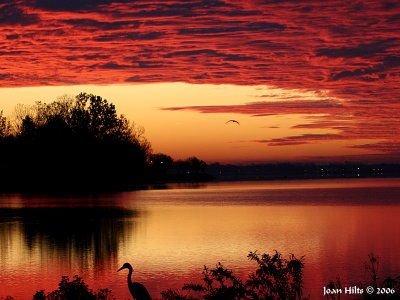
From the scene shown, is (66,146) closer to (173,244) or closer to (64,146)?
(64,146)

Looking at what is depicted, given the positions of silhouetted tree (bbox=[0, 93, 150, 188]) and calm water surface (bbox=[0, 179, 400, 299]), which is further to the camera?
silhouetted tree (bbox=[0, 93, 150, 188])

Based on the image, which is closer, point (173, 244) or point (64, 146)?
point (173, 244)

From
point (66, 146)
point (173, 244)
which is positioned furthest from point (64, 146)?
point (173, 244)

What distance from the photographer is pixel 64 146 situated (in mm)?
124875

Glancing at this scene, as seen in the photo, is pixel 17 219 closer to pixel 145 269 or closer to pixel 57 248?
pixel 57 248

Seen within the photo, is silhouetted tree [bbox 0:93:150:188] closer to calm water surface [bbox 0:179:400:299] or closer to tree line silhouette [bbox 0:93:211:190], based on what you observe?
tree line silhouette [bbox 0:93:211:190]

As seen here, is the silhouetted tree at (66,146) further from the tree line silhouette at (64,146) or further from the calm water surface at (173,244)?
the calm water surface at (173,244)

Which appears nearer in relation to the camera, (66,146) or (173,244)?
(173,244)

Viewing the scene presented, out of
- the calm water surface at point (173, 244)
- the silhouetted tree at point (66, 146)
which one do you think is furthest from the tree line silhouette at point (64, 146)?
the calm water surface at point (173, 244)

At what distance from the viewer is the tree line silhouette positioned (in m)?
123

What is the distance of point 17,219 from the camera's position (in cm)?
6347

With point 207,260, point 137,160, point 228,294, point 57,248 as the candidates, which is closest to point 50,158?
point 137,160

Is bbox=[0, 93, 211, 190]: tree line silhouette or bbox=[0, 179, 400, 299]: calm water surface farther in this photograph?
bbox=[0, 93, 211, 190]: tree line silhouette

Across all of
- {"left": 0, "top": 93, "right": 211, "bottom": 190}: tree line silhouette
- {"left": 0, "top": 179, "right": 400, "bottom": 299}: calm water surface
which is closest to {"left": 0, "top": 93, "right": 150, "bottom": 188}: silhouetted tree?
{"left": 0, "top": 93, "right": 211, "bottom": 190}: tree line silhouette
